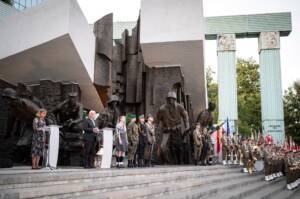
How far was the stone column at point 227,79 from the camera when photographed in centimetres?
2864

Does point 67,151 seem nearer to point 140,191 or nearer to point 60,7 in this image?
point 60,7

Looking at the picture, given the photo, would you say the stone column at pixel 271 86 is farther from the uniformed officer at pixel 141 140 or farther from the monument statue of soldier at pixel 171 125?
the uniformed officer at pixel 141 140

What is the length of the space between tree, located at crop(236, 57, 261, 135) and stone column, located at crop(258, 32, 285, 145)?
7.77 m

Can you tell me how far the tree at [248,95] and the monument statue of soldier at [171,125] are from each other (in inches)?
998

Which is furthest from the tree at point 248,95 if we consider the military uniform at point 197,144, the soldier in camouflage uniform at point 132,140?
the soldier in camouflage uniform at point 132,140

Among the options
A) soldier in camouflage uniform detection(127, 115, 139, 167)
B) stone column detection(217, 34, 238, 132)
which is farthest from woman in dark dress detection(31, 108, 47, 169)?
stone column detection(217, 34, 238, 132)

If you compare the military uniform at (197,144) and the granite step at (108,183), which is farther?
the military uniform at (197,144)

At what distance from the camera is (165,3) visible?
40.0ft

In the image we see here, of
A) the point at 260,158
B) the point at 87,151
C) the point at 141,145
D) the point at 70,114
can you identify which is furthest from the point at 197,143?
the point at 260,158

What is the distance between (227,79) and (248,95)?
37.6ft

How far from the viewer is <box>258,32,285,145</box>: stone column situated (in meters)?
27.9

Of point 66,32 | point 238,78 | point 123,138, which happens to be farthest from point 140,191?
point 238,78

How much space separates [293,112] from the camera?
108ft

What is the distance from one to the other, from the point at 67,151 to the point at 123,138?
104 inches
